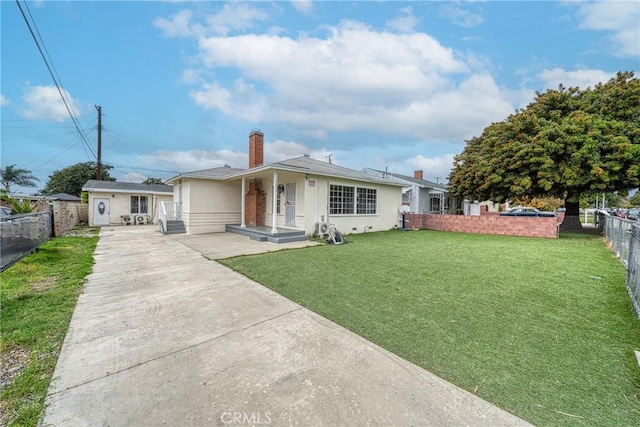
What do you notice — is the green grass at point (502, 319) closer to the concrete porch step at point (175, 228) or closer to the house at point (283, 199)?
the house at point (283, 199)

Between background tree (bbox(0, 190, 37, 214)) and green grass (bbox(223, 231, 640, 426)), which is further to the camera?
background tree (bbox(0, 190, 37, 214))

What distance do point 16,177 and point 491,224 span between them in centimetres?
4376

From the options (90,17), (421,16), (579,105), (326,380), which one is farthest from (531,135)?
(90,17)

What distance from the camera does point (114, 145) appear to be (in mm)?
25500

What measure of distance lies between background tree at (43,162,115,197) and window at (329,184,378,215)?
3592 cm

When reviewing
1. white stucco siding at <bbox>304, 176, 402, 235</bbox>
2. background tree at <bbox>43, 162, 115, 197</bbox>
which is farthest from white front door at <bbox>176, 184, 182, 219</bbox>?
background tree at <bbox>43, 162, 115, 197</bbox>

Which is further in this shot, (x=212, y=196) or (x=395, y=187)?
(x=395, y=187)

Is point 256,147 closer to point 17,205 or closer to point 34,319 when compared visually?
point 17,205

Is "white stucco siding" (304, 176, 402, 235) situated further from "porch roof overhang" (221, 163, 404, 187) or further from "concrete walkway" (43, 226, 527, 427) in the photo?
"concrete walkway" (43, 226, 527, 427)

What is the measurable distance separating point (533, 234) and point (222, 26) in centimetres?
1555

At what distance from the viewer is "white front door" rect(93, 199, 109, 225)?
704 inches

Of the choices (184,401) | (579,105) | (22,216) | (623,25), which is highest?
(623,25)

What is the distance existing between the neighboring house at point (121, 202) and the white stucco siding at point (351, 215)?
15242 millimetres

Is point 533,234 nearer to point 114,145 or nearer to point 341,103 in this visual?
point 341,103
